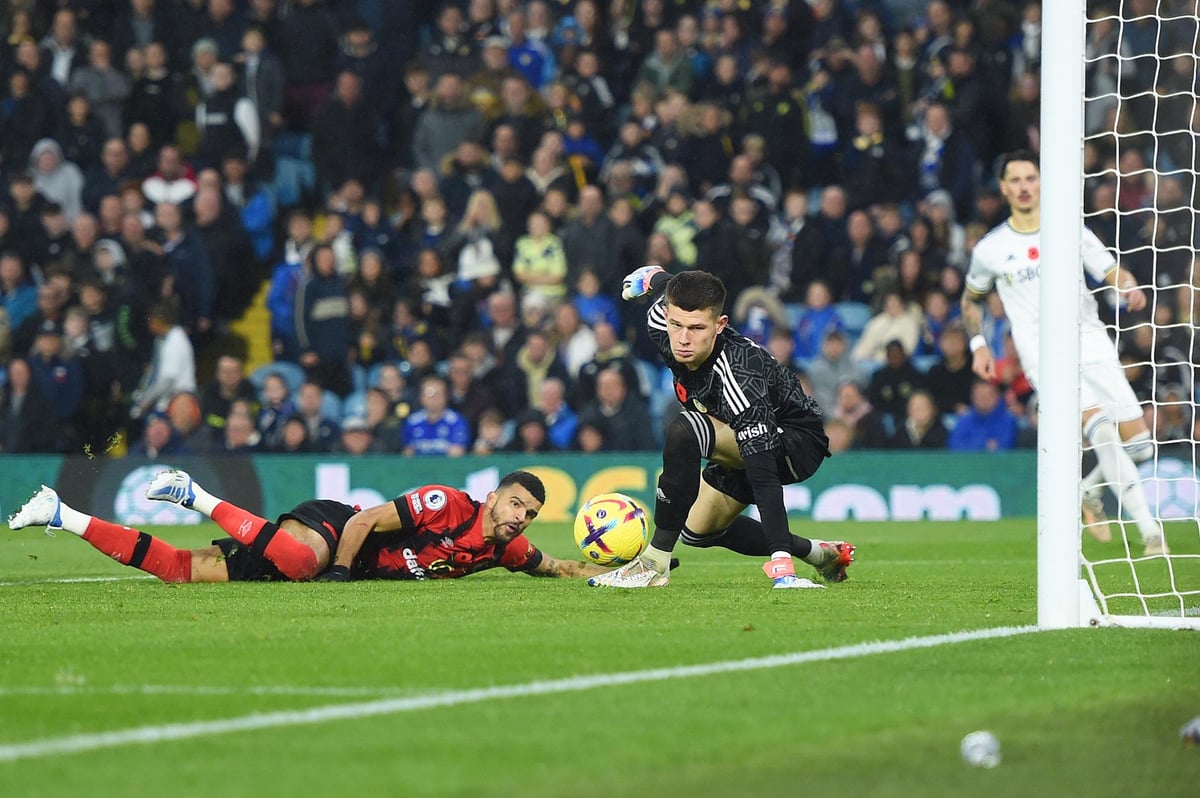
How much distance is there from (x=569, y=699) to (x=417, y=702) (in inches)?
15.9

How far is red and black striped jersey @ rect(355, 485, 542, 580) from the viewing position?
8.56 meters

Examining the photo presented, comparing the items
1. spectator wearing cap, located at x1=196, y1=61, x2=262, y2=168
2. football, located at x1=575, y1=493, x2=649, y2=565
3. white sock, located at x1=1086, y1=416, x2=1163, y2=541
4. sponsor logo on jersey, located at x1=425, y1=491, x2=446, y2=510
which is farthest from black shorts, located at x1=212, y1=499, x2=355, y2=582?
spectator wearing cap, located at x1=196, y1=61, x2=262, y2=168

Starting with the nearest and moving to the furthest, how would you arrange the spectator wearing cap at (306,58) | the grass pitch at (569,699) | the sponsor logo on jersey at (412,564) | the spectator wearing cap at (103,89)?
the grass pitch at (569,699)
the sponsor logo on jersey at (412,564)
the spectator wearing cap at (103,89)
the spectator wearing cap at (306,58)

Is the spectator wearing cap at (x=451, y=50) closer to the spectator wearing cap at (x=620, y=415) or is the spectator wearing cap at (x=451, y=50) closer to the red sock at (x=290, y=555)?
the spectator wearing cap at (x=620, y=415)

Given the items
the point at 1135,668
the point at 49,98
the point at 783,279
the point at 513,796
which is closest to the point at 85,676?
the point at 513,796

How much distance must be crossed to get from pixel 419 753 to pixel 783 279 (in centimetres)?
1384

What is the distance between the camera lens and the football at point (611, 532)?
864 centimetres

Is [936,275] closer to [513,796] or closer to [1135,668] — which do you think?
[1135,668]

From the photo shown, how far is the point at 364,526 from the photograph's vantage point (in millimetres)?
8539

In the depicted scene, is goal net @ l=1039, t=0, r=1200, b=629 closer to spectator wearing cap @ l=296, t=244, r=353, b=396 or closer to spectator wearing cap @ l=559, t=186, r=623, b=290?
spectator wearing cap @ l=559, t=186, r=623, b=290

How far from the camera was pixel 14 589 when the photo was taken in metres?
8.55

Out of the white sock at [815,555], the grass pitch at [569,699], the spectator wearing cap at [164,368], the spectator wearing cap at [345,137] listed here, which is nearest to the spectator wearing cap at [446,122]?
the spectator wearing cap at [345,137]

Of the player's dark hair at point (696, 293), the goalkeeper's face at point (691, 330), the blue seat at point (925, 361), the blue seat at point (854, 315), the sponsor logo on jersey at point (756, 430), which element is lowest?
the sponsor logo on jersey at point (756, 430)

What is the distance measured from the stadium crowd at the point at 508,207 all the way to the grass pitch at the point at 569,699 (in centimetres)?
874
